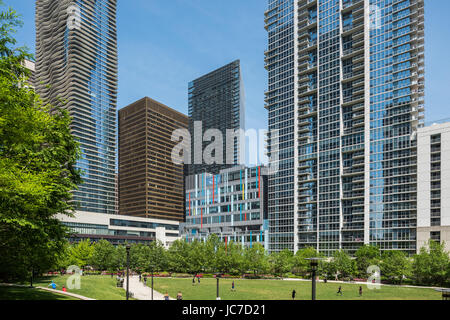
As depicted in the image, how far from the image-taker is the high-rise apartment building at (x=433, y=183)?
92275 millimetres

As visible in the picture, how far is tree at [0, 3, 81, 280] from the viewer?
765 inches

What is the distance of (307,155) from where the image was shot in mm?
126562

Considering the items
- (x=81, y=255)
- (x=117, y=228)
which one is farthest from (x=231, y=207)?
(x=81, y=255)

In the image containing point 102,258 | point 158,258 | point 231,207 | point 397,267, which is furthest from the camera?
point 231,207

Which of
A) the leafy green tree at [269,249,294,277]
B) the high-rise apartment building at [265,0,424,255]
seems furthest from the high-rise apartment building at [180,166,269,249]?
the leafy green tree at [269,249,294,277]

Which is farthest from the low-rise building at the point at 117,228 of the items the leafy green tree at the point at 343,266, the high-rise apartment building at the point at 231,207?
the leafy green tree at the point at 343,266

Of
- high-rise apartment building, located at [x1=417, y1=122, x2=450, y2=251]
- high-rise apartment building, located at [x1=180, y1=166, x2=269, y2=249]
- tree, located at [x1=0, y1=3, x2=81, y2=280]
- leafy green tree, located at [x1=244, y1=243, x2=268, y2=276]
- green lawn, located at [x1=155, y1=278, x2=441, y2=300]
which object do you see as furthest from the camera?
high-rise apartment building, located at [x1=180, y1=166, x2=269, y2=249]

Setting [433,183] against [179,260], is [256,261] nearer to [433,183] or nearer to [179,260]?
[179,260]

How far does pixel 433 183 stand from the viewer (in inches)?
3782

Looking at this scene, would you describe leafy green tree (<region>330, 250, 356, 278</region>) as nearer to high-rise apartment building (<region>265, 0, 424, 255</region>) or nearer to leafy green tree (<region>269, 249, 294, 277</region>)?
leafy green tree (<region>269, 249, 294, 277</region>)

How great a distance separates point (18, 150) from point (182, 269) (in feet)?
230

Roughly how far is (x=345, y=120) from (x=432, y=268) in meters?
61.9

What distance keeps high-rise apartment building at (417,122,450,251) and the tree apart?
93.2m

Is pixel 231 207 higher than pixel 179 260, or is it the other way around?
pixel 231 207
